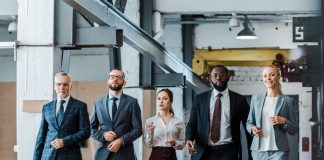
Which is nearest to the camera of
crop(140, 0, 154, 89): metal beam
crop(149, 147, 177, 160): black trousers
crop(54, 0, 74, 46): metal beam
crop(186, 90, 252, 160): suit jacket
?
crop(186, 90, 252, 160): suit jacket

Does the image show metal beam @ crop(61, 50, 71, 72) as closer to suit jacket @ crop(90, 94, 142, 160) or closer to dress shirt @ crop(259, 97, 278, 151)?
suit jacket @ crop(90, 94, 142, 160)

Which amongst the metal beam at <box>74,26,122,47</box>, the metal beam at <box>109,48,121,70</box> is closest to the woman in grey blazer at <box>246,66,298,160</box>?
the metal beam at <box>74,26,122,47</box>

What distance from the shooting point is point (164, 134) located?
16.6 ft

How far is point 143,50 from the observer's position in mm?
7465

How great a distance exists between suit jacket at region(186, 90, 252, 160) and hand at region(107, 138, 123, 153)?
642 millimetres

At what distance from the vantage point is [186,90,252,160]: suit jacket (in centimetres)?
480

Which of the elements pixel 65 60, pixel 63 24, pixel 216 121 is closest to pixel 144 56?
pixel 65 60

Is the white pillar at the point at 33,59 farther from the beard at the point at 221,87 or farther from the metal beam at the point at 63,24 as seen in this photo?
the beard at the point at 221,87

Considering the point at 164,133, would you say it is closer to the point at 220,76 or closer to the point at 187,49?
the point at 220,76

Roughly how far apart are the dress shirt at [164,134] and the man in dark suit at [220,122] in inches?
8.8

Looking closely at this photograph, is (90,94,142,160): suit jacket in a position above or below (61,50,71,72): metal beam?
below

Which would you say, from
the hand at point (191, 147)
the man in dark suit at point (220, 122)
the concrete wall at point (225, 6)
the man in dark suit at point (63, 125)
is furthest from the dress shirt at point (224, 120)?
the concrete wall at point (225, 6)

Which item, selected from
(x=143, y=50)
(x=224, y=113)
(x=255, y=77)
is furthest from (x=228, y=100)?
(x=255, y=77)

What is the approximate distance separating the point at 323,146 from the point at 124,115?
12.8ft
